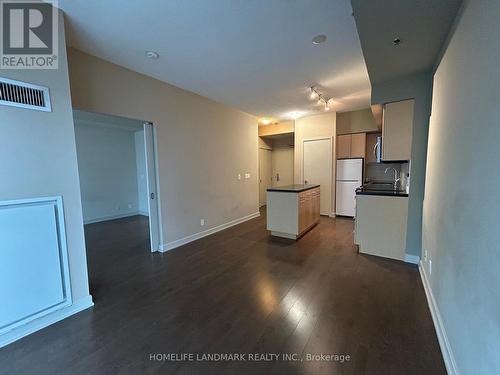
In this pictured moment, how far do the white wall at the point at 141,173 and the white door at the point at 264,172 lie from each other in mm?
3720

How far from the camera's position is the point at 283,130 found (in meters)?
6.31

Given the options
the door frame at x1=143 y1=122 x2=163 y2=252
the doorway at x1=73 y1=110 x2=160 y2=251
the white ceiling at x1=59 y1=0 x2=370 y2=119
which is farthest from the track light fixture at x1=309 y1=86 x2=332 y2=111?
the doorway at x1=73 y1=110 x2=160 y2=251

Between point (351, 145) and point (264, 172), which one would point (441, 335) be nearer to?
point (351, 145)

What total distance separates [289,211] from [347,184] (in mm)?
2426

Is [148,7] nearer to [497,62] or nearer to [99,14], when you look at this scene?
[99,14]

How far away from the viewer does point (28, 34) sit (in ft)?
5.95

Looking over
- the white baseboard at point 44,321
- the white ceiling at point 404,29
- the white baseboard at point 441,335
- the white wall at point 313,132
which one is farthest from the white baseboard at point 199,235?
the white ceiling at point 404,29

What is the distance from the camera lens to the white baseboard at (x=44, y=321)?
168 cm

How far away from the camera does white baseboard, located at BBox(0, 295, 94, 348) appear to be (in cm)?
168

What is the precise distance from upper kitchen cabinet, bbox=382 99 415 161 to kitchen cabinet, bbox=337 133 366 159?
2303 millimetres

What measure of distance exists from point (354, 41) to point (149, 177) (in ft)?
10.8

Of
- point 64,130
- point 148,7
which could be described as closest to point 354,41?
point 148,7

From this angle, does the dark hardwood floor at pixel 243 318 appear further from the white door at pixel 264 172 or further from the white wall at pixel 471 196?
the white door at pixel 264 172

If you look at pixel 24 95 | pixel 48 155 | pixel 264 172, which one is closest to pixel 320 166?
pixel 264 172
